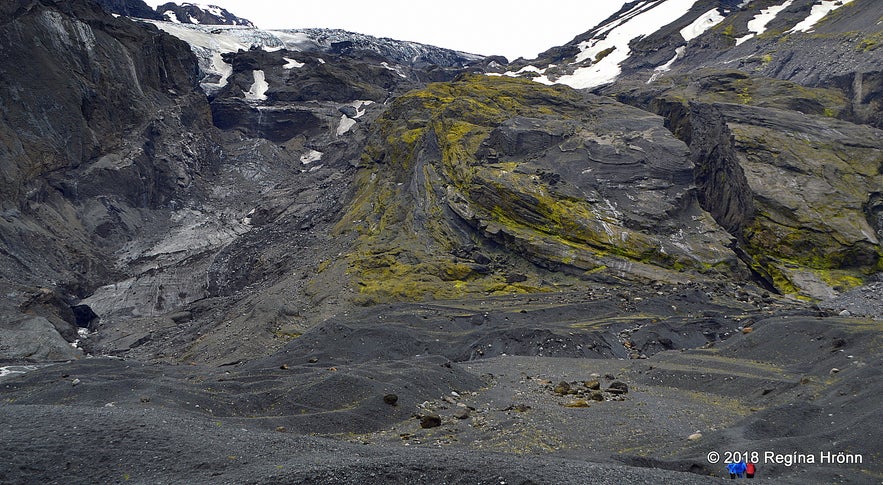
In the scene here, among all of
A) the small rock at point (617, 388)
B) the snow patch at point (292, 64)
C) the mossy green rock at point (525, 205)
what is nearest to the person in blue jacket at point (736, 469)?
the small rock at point (617, 388)

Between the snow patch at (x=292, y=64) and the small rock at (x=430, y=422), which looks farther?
the snow patch at (x=292, y=64)

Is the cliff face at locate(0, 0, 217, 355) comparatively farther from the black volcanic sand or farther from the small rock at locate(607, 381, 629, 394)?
the small rock at locate(607, 381, 629, 394)

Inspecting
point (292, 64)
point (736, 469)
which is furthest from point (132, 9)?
point (736, 469)

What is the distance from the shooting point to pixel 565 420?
10430mm

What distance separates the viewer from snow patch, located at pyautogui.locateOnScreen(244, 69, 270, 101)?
6838 cm

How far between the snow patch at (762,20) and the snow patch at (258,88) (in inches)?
2273

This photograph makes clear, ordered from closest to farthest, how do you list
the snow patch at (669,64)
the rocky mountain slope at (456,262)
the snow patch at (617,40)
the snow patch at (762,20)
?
the rocky mountain slope at (456,262), the snow patch at (762,20), the snow patch at (669,64), the snow patch at (617,40)

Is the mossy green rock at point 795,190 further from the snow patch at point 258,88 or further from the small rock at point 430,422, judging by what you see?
the snow patch at point 258,88

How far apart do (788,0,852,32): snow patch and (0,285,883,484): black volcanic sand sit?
55133 mm

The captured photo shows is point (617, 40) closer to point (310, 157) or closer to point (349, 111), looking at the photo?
point (349, 111)

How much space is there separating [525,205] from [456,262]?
459 centimetres

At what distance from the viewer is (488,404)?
12.1 m

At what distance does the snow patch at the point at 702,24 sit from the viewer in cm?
7562

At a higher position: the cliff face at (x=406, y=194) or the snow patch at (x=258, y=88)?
the snow patch at (x=258, y=88)
